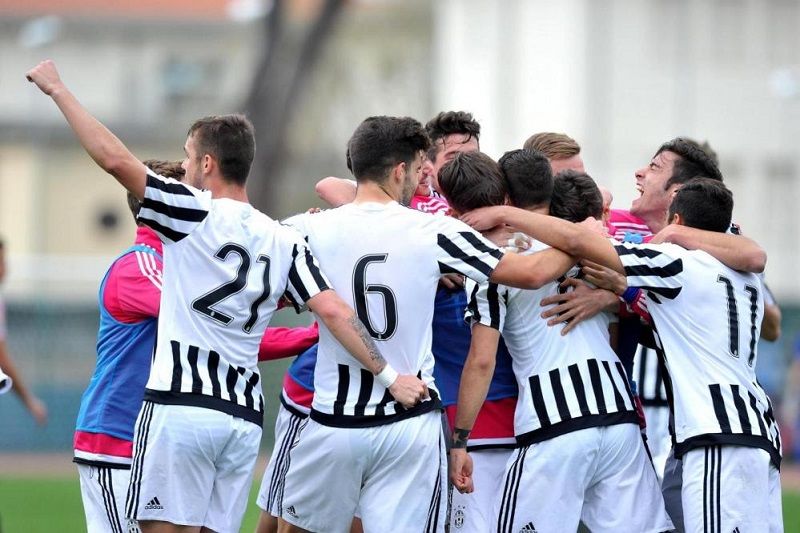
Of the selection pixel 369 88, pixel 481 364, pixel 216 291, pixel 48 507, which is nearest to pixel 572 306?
pixel 481 364

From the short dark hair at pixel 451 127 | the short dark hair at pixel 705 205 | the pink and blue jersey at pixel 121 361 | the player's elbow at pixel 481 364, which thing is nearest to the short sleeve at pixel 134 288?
the pink and blue jersey at pixel 121 361

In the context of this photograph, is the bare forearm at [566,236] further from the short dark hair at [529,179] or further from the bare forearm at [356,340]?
the bare forearm at [356,340]

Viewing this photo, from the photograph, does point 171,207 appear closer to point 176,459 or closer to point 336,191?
point 176,459

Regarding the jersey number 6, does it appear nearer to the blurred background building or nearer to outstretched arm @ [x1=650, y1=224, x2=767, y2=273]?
outstretched arm @ [x1=650, y1=224, x2=767, y2=273]

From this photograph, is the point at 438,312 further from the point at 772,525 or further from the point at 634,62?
the point at 634,62

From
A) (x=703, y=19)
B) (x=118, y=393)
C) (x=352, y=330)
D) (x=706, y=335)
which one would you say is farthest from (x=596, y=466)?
(x=703, y=19)

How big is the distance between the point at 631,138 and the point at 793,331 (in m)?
11.5

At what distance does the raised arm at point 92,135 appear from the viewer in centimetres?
527

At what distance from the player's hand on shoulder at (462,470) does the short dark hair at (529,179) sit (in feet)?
4.06

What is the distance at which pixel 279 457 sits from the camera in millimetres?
6684

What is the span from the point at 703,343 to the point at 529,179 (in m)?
1.14

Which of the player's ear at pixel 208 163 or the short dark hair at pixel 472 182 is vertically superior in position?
the player's ear at pixel 208 163

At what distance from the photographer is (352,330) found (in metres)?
5.54

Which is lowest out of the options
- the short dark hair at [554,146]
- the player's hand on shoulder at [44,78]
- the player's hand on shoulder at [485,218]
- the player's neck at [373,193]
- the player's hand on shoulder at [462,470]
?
the player's hand on shoulder at [462,470]
